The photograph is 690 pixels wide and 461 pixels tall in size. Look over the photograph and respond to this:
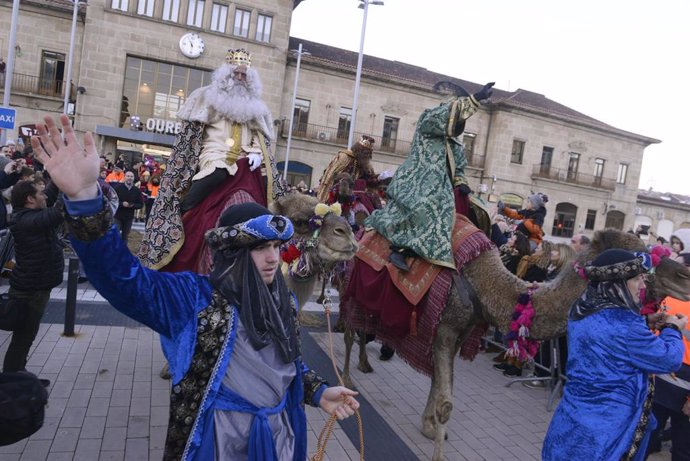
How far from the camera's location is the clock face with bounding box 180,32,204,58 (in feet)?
83.2

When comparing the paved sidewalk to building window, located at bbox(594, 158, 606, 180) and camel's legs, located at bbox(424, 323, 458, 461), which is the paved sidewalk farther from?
building window, located at bbox(594, 158, 606, 180)

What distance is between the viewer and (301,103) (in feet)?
94.4

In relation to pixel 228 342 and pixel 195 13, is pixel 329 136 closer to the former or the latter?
pixel 195 13

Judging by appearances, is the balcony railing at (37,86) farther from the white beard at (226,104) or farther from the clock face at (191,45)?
the white beard at (226,104)

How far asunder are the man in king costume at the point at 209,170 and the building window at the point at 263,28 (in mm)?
23544

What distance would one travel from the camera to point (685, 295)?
3396 millimetres

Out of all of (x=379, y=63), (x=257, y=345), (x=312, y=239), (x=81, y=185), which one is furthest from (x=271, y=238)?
(x=379, y=63)

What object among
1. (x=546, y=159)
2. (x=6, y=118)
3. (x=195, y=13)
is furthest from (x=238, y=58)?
(x=546, y=159)

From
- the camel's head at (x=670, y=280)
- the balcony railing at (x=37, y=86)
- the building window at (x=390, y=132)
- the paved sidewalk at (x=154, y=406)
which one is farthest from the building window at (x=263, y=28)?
the camel's head at (x=670, y=280)

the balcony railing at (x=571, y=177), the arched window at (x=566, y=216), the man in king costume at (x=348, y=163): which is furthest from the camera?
→ the arched window at (x=566, y=216)

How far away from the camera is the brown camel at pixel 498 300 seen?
3436 millimetres

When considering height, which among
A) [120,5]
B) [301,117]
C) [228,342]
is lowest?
[228,342]

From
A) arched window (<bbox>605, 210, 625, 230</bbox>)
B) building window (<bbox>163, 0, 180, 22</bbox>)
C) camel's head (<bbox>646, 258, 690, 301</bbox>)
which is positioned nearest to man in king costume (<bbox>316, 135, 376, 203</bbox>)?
camel's head (<bbox>646, 258, 690, 301</bbox>)

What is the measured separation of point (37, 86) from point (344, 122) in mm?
16008
